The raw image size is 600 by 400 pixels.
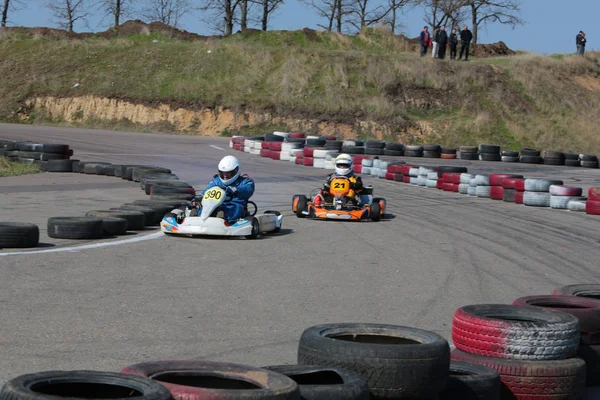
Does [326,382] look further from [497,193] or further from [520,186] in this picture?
[497,193]

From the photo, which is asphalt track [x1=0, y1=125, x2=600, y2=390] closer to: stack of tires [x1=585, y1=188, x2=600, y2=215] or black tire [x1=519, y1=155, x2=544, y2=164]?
stack of tires [x1=585, y1=188, x2=600, y2=215]

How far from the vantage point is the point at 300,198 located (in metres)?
13.1

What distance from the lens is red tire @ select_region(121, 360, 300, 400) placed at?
3424 mm

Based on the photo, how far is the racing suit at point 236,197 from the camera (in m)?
10.7

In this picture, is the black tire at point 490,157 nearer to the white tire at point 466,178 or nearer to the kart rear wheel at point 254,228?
the white tire at point 466,178

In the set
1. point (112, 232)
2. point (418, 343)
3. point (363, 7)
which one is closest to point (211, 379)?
point (418, 343)

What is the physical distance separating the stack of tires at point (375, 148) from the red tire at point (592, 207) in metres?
14.0

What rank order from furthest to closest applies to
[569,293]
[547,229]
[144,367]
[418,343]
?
[547,229]
[569,293]
[418,343]
[144,367]

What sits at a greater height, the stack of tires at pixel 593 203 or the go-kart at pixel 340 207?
the stack of tires at pixel 593 203

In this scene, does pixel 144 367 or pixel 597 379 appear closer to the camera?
pixel 144 367

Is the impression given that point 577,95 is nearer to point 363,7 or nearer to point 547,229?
point 363,7

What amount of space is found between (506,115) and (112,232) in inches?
1203

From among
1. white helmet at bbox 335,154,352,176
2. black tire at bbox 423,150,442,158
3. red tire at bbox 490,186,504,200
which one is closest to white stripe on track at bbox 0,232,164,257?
white helmet at bbox 335,154,352,176

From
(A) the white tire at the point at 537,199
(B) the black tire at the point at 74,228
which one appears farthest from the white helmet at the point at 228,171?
(A) the white tire at the point at 537,199
